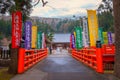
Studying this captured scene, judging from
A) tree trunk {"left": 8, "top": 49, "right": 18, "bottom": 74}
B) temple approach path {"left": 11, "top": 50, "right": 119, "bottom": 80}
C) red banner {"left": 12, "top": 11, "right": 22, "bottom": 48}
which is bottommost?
temple approach path {"left": 11, "top": 50, "right": 119, "bottom": 80}

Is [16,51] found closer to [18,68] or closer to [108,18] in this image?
[18,68]

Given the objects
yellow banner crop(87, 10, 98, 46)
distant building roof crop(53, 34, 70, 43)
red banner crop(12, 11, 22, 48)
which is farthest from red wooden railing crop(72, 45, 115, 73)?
distant building roof crop(53, 34, 70, 43)

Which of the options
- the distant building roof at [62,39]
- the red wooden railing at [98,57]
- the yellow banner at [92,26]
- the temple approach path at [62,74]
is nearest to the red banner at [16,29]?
the temple approach path at [62,74]

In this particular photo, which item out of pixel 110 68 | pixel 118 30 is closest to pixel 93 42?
pixel 110 68

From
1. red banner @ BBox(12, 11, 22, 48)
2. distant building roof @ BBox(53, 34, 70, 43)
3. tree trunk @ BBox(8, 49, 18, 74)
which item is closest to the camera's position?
tree trunk @ BBox(8, 49, 18, 74)

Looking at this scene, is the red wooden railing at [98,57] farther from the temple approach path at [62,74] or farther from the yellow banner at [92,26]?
the yellow banner at [92,26]

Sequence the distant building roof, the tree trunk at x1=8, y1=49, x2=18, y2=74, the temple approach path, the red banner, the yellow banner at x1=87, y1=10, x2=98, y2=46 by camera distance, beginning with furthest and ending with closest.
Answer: the distant building roof → the yellow banner at x1=87, y1=10, x2=98, y2=46 → the red banner → the tree trunk at x1=8, y1=49, x2=18, y2=74 → the temple approach path

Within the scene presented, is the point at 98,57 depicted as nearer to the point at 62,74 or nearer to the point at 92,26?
the point at 62,74

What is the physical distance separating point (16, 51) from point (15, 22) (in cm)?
137

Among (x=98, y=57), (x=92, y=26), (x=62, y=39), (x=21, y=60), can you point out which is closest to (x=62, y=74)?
(x=98, y=57)

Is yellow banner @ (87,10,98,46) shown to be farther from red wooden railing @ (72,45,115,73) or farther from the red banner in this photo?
the red banner

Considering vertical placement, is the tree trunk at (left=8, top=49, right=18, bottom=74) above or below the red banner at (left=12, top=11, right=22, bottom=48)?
below

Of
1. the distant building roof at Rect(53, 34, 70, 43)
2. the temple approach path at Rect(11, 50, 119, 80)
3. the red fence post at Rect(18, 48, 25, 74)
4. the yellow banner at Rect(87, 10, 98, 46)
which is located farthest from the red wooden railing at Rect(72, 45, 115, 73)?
the distant building roof at Rect(53, 34, 70, 43)

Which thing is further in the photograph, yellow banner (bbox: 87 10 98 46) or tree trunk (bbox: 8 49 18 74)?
yellow banner (bbox: 87 10 98 46)
